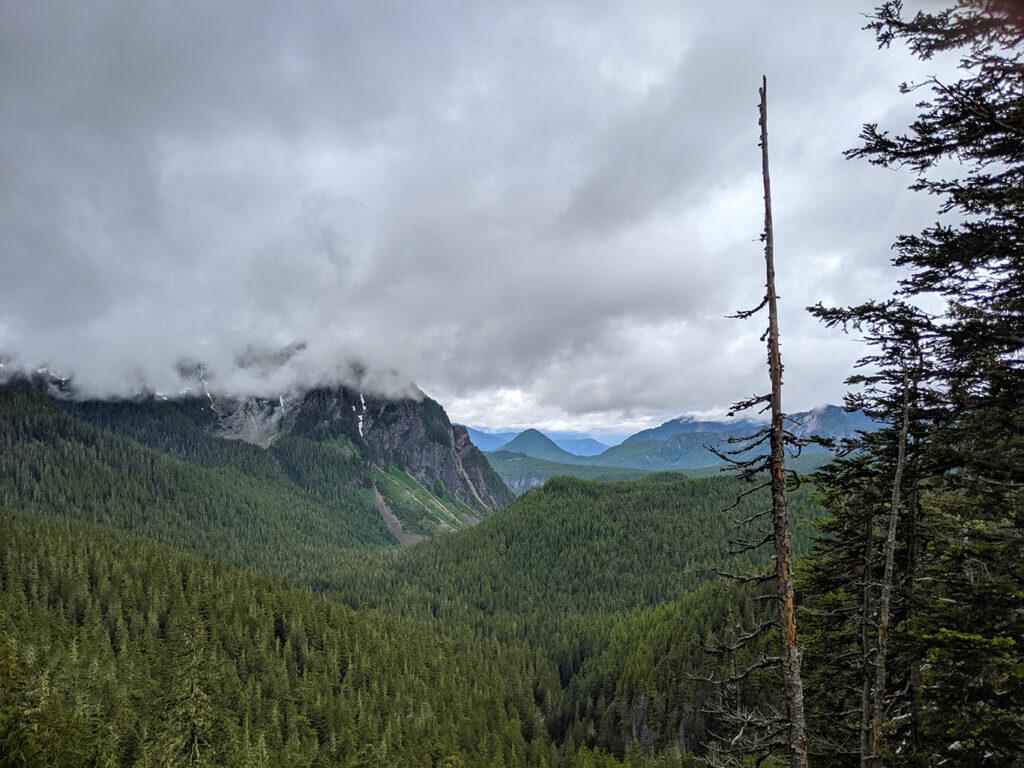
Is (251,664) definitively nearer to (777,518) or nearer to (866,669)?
(866,669)

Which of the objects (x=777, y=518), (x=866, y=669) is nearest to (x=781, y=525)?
(x=777, y=518)

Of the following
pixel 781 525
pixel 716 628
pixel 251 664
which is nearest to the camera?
pixel 781 525

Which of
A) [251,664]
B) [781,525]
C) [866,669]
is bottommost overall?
[251,664]

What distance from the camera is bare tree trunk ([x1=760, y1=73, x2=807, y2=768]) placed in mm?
7957

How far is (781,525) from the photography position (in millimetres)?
8594

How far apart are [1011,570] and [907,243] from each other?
836 cm

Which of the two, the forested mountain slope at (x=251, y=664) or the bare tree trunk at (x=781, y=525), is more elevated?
the bare tree trunk at (x=781, y=525)

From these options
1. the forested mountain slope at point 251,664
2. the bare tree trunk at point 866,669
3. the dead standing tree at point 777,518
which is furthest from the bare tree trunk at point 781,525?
the forested mountain slope at point 251,664

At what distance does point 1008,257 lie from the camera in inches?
407

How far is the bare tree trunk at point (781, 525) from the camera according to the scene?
313 inches

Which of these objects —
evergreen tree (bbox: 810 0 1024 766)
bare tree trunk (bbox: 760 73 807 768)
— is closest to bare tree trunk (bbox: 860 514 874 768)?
evergreen tree (bbox: 810 0 1024 766)

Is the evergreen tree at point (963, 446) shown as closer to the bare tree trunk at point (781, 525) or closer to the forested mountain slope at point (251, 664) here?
the bare tree trunk at point (781, 525)

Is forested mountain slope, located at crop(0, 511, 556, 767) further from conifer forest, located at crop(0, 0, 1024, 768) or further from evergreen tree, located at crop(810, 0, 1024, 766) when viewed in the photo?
evergreen tree, located at crop(810, 0, 1024, 766)

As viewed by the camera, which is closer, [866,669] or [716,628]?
[866,669]
